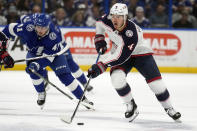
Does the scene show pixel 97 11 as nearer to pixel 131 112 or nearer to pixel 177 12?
pixel 177 12

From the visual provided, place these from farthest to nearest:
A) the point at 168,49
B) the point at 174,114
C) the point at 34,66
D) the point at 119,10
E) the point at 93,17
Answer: the point at 93,17, the point at 168,49, the point at 34,66, the point at 174,114, the point at 119,10

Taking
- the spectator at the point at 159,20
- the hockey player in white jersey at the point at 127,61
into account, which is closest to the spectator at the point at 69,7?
the spectator at the point at 159,20

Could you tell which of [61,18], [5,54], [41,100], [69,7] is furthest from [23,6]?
[5,54]

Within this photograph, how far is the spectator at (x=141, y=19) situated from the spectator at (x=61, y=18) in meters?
1.24

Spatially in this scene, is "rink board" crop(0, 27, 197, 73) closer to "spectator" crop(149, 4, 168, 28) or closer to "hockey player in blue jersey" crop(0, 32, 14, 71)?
"spectator" crop(149, 4, 168, 28)

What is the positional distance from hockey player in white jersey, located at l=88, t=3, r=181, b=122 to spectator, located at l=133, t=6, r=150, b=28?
3968 mm

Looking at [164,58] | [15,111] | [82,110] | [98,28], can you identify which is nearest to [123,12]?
[98,28]

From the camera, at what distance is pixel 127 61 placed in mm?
4203

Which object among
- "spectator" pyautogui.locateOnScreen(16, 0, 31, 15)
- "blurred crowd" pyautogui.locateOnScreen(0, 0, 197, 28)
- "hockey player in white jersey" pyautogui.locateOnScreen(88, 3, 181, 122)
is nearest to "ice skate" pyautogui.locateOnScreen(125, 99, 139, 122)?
"hockey player in white jersey" pyautogui.locateOnScreen(88, 3, 181, 122)

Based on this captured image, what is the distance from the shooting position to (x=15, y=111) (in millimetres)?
4676

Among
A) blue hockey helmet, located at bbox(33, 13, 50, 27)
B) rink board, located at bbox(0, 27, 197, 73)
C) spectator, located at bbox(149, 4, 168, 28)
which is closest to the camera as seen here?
blue hockey helmet, located at bbox(33, 13, 50, 27)

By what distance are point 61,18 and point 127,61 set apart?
172 inches

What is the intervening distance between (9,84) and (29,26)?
2.26 m

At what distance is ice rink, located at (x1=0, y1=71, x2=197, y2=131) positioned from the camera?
3945mm
